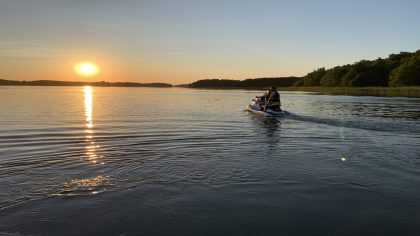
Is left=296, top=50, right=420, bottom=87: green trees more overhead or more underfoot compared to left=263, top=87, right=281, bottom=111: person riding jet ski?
more overhead

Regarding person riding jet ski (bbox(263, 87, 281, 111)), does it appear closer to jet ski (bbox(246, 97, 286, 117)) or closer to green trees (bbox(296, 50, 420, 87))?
jet ski (bbox(246, 97, 286, 117))

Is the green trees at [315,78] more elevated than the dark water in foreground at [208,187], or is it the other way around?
the green trees at [315,78]

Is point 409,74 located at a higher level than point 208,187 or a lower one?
higher

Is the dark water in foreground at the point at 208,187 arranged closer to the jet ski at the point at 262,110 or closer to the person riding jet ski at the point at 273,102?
the jet ski at the point at 262,110

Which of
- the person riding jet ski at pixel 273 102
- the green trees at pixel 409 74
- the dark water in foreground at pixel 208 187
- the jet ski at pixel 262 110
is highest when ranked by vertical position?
the green trees at pixel 409 74

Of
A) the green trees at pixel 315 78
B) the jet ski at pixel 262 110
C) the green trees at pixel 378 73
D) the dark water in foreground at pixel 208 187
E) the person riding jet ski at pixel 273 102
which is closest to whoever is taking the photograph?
the dark water in foreground at pixel 208 187

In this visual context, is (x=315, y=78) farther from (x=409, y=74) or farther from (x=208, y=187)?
(x=208, y=187)

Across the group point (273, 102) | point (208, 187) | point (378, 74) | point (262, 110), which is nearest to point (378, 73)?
point (378, 74)

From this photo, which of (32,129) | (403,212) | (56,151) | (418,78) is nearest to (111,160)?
(56,151)

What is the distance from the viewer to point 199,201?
8547 mm

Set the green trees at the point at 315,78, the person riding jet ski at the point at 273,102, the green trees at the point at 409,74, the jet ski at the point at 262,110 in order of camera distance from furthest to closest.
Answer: the green trees at the point at 315,78 < the green trees at the point at 409,74 < the person riding jet ski at the point at 273,102 < the jet ski at the point at 262,110

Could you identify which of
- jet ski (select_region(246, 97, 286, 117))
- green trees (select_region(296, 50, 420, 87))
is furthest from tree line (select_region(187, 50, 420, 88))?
jet ski (select_region(246, 97, 286, 117))

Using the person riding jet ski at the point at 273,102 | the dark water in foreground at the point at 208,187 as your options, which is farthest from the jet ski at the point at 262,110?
the dark water in foreground at the point at 208,187

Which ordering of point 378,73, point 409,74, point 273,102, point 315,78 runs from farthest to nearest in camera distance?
point 315,78 < point 378,73 < point 409,74 < point 273,102
